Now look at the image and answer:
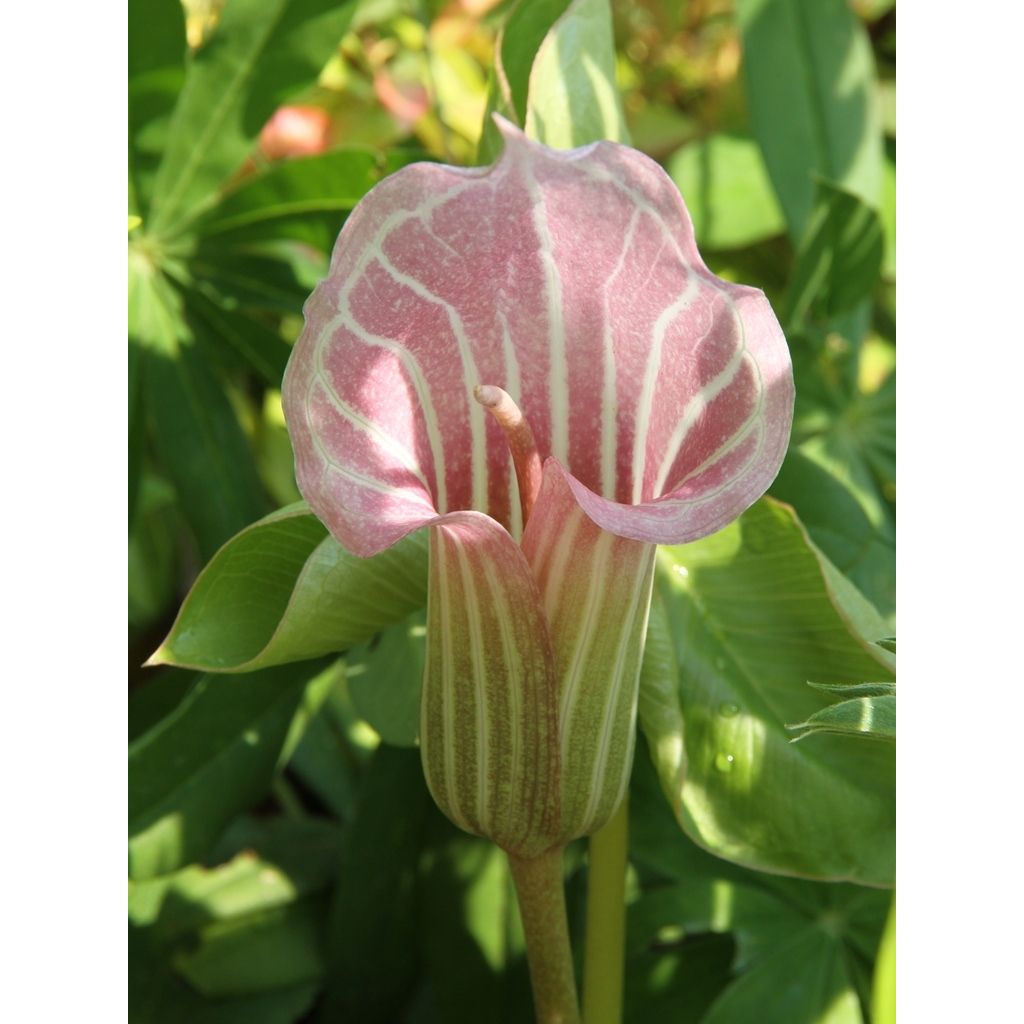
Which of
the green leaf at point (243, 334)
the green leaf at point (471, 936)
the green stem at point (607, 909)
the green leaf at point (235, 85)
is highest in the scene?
the green leaf at point (235, 85)

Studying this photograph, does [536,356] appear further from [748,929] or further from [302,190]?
[748,929]

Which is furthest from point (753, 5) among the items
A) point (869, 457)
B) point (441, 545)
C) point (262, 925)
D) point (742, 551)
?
point (262, 925)

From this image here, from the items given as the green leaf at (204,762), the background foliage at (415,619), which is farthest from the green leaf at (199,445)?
the green leaf at (204,762)

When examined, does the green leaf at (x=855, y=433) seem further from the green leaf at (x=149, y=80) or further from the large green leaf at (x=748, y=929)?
the green leaf at (x=149, y=80)

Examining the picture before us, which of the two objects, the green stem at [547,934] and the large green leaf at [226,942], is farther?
the large green leaf at [226,942]

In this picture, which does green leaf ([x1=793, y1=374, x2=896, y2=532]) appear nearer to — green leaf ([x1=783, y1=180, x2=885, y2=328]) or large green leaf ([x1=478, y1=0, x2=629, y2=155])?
green leaf ([x1=783, y1=180, x2=885, y2=328])

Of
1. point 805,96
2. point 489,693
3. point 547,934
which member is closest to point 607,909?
point 547,934
